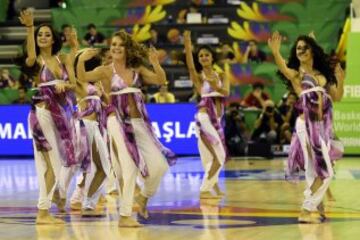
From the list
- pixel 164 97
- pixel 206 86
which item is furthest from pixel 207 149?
pixel 164 97

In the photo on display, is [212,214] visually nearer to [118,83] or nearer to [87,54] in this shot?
[118,83]

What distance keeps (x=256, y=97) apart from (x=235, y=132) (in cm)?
127

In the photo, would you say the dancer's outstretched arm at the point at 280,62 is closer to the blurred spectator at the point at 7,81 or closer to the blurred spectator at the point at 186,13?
the blurred spectator at the point at 7,81

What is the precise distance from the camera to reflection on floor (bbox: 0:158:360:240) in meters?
7.70

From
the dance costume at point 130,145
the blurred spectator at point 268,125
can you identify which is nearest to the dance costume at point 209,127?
the dance costume at point 130,145

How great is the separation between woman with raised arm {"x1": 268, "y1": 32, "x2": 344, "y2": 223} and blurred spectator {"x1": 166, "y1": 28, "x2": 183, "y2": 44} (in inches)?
497

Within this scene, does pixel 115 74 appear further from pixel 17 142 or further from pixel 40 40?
pixel 17 142

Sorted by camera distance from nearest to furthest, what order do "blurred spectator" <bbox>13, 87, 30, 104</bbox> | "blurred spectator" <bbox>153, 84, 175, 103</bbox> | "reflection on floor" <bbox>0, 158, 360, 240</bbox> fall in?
1. "reflection on floor" <bbox>0, 158, 360, 240</bbox>
2. "blurred spectator" <bbox>153, 84, 175, 103</bbox>
3. "blurred spectator" <bbox>13, 87, 30, 104</bbox>

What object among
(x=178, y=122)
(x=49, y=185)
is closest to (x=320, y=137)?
(x=49, y=185)

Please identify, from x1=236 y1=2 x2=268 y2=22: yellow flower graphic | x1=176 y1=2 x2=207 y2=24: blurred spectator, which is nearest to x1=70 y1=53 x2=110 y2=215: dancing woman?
x1=176 y1=2 x2=207 y2=24: blurred spectator

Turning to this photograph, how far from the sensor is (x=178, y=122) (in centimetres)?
1781

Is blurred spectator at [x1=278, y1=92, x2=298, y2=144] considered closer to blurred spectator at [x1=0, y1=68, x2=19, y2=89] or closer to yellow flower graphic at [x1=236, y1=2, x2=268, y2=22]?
yellow flower graphic at [x1=236, y1=2, x2=268, y2=22]

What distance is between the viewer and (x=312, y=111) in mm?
8609

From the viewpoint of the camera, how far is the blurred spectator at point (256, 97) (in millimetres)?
18906
